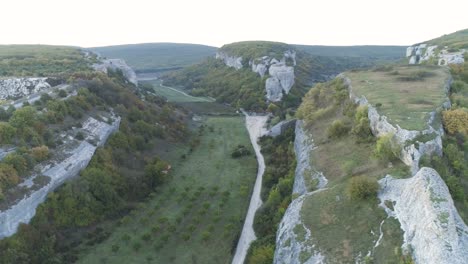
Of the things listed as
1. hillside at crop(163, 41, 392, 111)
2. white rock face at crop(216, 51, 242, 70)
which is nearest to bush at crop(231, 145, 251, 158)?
hillside at crop(163, 41, 392, 111)

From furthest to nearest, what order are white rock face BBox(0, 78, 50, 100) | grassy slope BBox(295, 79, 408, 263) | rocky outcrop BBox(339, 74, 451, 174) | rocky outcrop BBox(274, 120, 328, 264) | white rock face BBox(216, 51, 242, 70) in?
white rock face BBox(216, 51, 242, 70) < white rock face BBox(0, 78, 50, 100) < rocky outcrop BBox(339, 74, 451, 174) < rocky outcrop BBox(274, 120, 328, 264) < grassy slope BBox(295, 79, 408, 263)

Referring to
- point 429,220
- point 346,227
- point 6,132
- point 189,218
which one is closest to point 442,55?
point 189,218

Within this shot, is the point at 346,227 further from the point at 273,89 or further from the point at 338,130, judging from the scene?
the point at 273,89

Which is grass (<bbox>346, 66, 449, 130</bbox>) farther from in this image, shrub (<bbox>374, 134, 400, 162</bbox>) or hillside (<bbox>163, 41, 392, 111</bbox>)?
hillside (<bbox>163, 41, 392, 111</bbox>)

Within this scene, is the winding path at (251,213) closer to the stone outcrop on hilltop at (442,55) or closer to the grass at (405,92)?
the grass at (405,92)

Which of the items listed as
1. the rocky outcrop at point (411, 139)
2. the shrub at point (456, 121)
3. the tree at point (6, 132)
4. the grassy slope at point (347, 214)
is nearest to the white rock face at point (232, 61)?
the grassy slope at point (347, 214)

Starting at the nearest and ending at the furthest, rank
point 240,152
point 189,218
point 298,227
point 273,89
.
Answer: point 298,227
point 189,218
point 240,152
point 273,89

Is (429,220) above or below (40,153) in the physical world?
above
